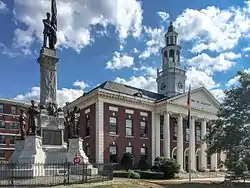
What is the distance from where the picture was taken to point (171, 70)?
211ft

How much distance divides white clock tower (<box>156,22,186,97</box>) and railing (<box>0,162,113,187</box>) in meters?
40.1

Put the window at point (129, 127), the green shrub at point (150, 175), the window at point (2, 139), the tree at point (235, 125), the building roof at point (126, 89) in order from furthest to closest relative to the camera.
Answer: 1. the window at point (2, 139)
2. the building roof at point (126, 89)
3. the window at point (129, 127)
4. the green shrub at point (150, 175)
5. the tree at point (235, 125)

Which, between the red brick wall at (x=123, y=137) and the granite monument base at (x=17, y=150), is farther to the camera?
the red brick wall at (x=123, y=137)

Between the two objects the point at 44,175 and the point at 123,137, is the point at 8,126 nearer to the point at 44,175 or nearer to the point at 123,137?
the point at 123,137

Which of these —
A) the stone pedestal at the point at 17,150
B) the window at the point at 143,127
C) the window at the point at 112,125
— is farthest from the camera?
the window at the point at 143,127

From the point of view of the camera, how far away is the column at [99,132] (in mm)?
46969

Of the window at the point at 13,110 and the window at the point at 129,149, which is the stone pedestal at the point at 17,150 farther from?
the window at the point at 13,110

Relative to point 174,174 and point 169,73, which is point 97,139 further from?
point 169,73

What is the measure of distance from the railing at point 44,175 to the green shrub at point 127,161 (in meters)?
22.2

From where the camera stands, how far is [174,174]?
1662 inches

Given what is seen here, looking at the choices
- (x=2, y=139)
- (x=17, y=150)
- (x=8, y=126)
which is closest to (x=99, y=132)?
(x=17, y=150)

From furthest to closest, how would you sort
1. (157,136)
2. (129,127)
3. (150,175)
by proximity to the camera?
(157,136) < (129,127) < (150,175)

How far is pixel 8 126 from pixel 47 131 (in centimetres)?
4333

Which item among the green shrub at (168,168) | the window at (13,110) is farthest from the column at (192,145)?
the window at (13,110)
